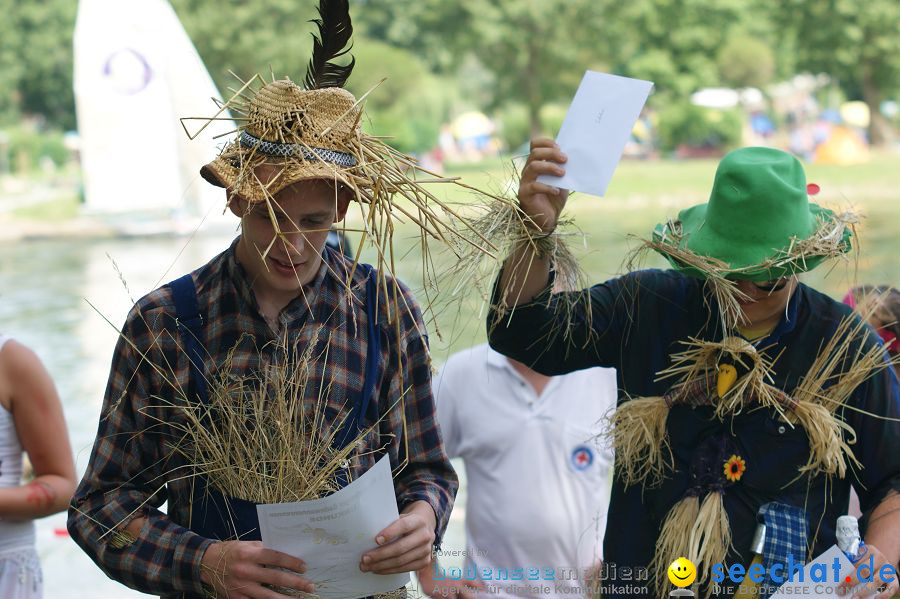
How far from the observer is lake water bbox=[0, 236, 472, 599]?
4898 millimetres

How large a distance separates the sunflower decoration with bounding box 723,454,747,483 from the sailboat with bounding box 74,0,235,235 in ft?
18.4

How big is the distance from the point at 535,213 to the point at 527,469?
1078 millimetres

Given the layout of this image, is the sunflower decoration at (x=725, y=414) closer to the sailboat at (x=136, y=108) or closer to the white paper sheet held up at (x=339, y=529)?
the white paper sheet held up at (x=339, y=529)

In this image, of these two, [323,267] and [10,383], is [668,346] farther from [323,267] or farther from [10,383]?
[10,383]

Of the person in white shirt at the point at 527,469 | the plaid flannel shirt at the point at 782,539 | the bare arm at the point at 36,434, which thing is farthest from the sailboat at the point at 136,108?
the plaid flannel shirt at the point at 782,539

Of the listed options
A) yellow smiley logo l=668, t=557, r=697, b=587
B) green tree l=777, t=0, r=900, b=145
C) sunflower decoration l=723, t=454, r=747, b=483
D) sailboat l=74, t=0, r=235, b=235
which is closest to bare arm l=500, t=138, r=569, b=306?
sunflower decoration l=723, t=454, r=747, b=483

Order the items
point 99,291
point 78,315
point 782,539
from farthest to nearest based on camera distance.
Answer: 1. point 99,291
2. point 78,315
3. point 782,539

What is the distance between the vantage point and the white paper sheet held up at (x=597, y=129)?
2338 millimetres

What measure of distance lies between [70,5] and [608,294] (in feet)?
141

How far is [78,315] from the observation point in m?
12.9

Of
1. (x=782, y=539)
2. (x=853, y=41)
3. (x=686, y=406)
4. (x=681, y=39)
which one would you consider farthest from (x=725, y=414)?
(x=681, y=39)

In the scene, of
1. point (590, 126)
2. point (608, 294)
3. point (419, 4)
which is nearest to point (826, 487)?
point (608, 294)

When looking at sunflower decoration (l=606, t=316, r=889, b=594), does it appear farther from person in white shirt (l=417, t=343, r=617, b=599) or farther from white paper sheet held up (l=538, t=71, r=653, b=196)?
person in white shirt (l=417, t=343, r=617, b=599)

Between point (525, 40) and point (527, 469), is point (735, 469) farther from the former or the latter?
point (525, 40)
